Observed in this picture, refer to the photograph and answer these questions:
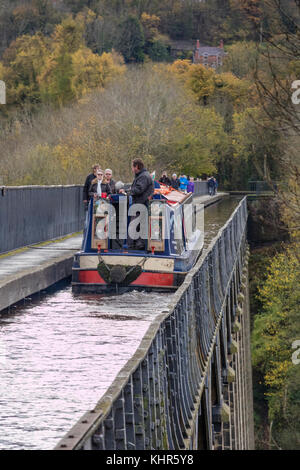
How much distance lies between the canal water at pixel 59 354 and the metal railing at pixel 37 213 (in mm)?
2681

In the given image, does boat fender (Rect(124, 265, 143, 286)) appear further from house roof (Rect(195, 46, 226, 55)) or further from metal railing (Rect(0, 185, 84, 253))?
house roof (Rect(195, 46, 226, 55))

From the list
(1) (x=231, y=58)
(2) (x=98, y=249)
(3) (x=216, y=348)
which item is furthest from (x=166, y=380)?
(1) (x=231, y=58)

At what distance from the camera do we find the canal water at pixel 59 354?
24.7 ft

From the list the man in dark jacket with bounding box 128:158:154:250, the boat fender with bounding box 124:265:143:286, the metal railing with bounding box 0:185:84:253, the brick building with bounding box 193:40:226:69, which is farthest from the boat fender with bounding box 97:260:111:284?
the brick building with bounding box 193:40:226:69

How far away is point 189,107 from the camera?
241 feet

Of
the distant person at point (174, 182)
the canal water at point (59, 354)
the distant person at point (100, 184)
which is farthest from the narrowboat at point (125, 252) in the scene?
the distant person at point (174, 182)

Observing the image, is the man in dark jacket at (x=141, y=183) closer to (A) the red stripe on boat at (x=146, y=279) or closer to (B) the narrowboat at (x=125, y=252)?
(B) the narrowboat at (x=125, y=252)

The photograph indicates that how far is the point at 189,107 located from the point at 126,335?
6264 centimetres

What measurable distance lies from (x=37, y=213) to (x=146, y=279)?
595 cm

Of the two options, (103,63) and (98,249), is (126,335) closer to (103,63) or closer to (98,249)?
(98,249)

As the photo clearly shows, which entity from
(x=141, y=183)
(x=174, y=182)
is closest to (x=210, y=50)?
(x=174, y=182)

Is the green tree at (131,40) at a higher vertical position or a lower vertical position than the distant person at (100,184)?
higher

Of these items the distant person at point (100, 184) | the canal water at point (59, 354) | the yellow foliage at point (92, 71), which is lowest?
the canal water at point (59, 354)

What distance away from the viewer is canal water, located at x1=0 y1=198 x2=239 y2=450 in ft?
24.7
